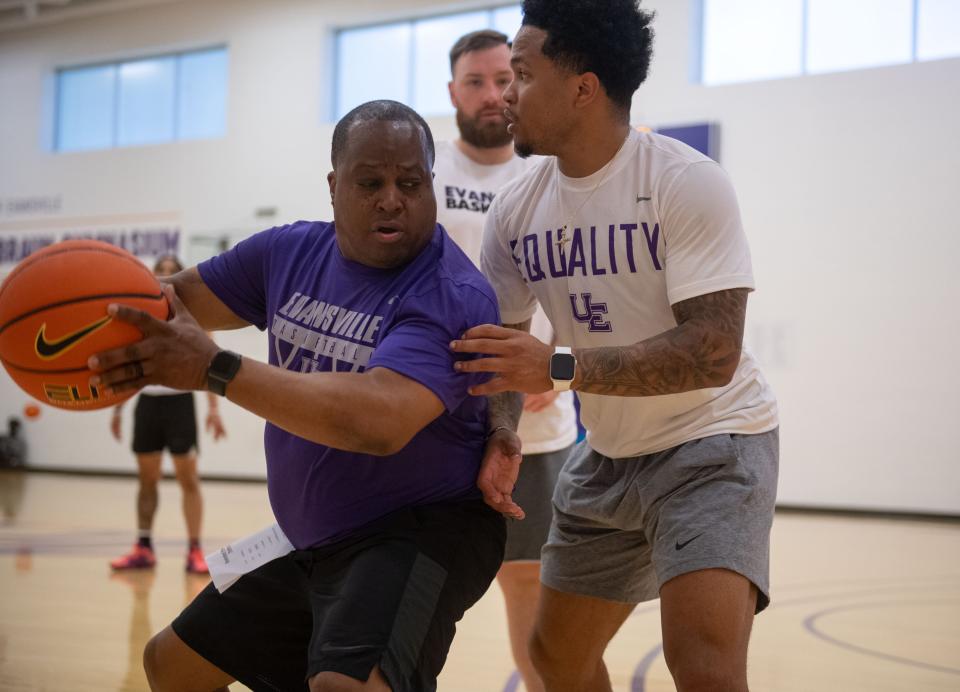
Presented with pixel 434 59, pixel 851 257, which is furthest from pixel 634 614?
pixel 434 59

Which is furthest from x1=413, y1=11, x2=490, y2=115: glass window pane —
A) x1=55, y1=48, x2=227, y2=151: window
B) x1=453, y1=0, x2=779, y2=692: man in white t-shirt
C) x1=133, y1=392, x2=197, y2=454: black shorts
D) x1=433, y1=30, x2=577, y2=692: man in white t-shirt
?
x1=453, y1=0, x2=779, y2=692: man in white t-shirt

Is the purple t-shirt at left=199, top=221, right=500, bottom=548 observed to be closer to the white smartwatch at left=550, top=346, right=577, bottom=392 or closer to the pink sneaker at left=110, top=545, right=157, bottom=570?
the white smartwatch at left=550, top=346, right=577, bottom=392

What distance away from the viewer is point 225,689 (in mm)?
2820

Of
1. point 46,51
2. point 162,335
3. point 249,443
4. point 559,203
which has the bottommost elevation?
point 249,443

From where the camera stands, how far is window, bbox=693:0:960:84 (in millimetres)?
11148

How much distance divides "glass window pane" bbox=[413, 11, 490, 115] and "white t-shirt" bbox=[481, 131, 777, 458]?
1127 cm

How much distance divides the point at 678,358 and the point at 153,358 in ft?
4.24

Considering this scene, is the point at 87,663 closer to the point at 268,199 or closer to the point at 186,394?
the point at 186,394

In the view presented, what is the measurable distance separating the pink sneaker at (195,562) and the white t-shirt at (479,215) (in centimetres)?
424

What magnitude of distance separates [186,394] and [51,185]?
407 inches

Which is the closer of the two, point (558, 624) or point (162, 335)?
point (162, 335)

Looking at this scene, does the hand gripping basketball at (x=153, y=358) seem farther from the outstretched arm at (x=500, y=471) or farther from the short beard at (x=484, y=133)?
the short beard at (x=484, y=133)

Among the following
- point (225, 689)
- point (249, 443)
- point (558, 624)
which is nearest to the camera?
point (225, 689)

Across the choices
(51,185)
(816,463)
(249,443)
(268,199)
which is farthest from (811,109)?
(51,185)
